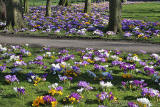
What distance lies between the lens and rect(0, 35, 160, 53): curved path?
1105 centimetres

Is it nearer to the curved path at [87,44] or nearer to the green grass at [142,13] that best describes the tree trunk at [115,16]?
the curved path at [87,44]

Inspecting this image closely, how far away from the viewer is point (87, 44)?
38.7ft

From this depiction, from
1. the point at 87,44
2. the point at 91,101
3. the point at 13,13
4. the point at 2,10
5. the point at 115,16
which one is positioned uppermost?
the point at 2,10

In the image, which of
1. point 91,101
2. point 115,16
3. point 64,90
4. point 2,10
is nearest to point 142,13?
point 115,16

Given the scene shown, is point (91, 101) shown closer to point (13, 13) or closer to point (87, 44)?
point (87, 44)

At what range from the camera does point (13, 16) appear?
15242mm

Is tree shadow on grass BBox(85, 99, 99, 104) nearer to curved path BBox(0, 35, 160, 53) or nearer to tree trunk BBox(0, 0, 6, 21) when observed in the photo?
curved path BBox(0, 35, 160, 53)

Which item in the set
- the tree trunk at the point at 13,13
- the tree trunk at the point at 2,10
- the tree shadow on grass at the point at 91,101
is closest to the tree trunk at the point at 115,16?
the tree trunk at the point at 13,13

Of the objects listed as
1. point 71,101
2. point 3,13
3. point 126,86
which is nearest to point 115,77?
point 126,86

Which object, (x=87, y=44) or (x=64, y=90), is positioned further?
(x=87, y=44)

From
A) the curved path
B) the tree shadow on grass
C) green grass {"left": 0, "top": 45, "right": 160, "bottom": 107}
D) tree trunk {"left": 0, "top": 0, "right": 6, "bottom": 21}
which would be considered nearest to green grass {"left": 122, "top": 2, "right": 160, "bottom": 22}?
the curved path

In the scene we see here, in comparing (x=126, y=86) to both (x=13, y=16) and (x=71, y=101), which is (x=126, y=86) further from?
Result: (x=13, y=16)

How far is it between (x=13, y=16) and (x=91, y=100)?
11.8m

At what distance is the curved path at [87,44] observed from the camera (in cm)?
1105
